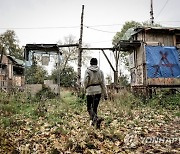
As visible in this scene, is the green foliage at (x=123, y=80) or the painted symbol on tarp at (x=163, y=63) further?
the green foliage at (x=123, y=80)

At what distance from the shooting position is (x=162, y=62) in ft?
51.1

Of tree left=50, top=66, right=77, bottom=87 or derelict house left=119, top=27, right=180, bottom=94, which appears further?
tree left=50, top=66, right=77, bottom=87

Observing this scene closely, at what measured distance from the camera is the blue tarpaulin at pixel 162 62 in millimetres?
15508

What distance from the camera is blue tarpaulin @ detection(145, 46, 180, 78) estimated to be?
15.5 meters

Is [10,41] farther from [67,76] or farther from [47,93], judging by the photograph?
[47,93]

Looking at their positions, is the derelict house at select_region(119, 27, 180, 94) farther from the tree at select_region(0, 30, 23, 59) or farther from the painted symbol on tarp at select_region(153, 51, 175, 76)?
the tree at select_region(0, 30, 23, 59)

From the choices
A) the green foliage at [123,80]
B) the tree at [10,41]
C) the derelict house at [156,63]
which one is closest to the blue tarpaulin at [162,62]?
the derelict house at [156,63]

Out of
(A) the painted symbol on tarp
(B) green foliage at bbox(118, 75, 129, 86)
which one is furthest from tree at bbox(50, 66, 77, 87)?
(A) the painted symbol on tarp

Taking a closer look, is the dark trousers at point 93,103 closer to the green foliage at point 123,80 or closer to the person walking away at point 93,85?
the person walking away at point 93,85

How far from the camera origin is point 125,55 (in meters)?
34.1

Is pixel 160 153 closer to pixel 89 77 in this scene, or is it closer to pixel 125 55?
pixel 89 77

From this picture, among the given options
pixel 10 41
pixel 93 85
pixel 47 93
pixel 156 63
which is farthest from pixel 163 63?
pixel 10 41

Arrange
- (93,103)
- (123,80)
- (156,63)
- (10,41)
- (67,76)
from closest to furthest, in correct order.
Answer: (93,103)
(156,63)
(123,80)
(67,76)
(10,41)

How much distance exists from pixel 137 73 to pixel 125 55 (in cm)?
1731
